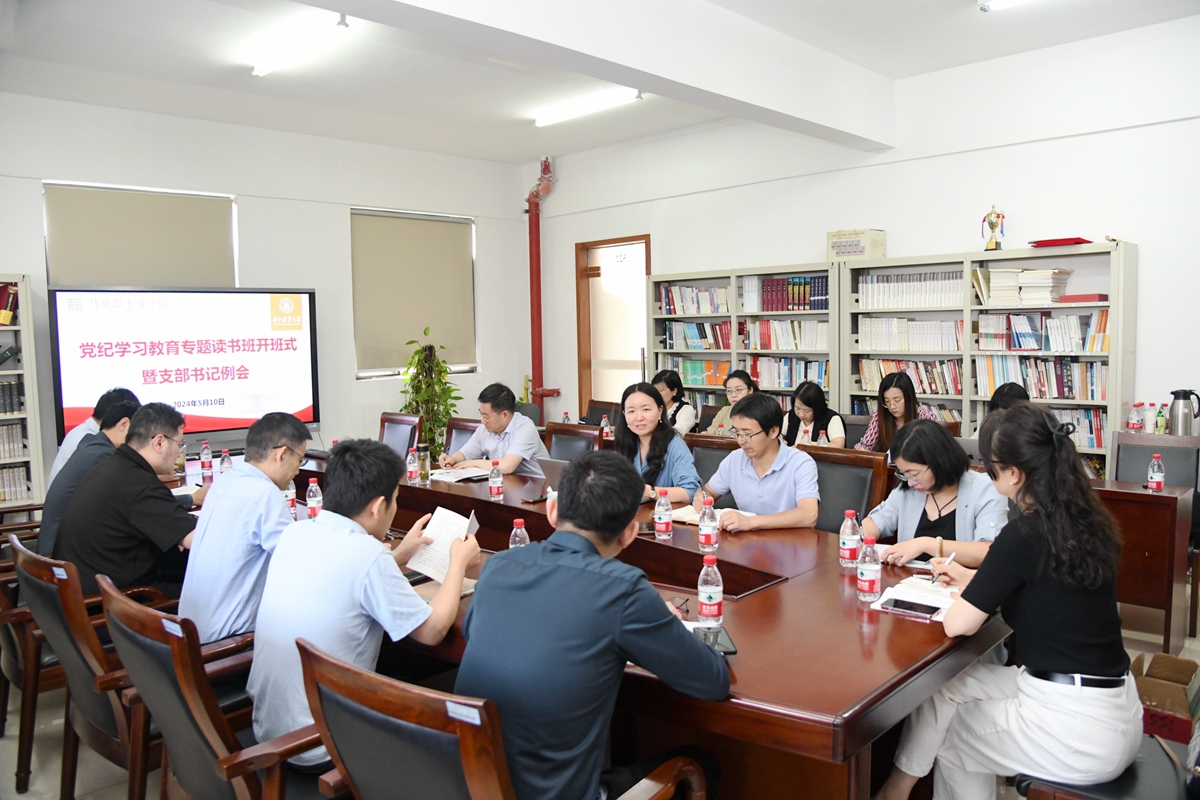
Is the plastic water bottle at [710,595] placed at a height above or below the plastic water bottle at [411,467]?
above

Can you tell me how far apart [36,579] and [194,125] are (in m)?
5.18

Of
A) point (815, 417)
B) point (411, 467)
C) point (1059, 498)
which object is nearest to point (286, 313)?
point (411, 467)

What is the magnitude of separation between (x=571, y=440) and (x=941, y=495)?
7.99ft

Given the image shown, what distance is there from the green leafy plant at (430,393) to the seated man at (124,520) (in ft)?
A: 14.2

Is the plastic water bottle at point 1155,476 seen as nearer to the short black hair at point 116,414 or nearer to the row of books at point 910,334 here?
the row of books at point 910,334

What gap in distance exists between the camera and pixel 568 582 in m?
1.60

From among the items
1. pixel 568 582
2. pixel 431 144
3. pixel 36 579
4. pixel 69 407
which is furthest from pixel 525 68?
pixel 568 582

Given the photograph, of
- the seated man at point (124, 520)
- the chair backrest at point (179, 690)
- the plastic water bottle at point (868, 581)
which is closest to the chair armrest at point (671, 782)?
the plastic water bottle at point (868, 581)

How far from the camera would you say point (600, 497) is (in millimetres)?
1733

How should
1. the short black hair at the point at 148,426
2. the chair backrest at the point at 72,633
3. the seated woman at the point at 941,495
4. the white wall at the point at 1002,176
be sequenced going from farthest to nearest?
the white wall at the point at 1002,176 → the short black hair at the point at 148,426 → the seated woman at the point at 941,495 → the chair backrest at the point at 72,633

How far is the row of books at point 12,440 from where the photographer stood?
554 cm

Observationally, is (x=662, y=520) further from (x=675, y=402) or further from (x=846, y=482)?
(x=675, y=402)

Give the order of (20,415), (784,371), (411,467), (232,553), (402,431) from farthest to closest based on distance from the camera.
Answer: (784,371)
(20,415)
(402,431)
(411,467)
(232,553)

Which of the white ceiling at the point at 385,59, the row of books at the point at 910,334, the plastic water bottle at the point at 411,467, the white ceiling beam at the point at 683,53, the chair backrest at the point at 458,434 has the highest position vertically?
the white ceiling at the point at 385,59
